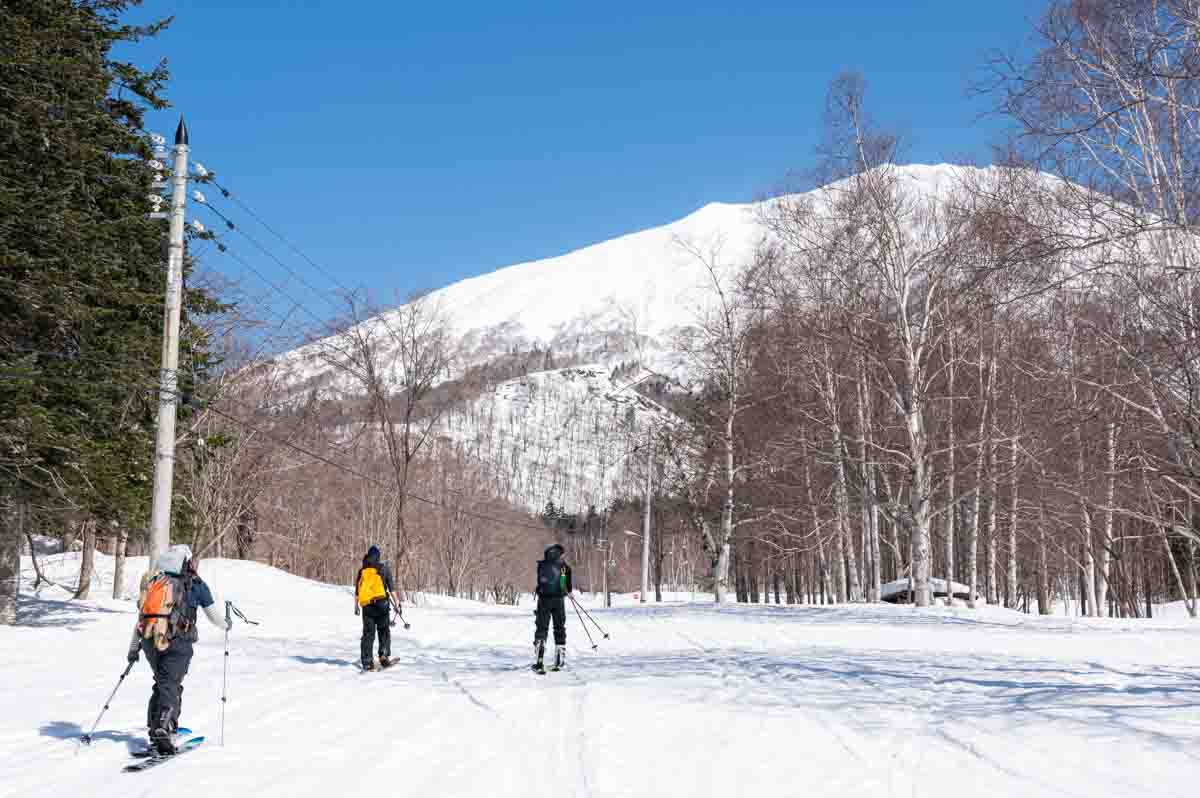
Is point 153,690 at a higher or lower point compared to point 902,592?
higher

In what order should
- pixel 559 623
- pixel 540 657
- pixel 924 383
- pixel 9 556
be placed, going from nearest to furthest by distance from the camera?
1. pixel 540 657
2. pixel 559 623
3. pixel 9 556
4. pixel 924 383

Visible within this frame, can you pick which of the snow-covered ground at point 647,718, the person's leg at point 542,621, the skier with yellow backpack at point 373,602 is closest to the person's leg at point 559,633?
the person's leg at point 542,621

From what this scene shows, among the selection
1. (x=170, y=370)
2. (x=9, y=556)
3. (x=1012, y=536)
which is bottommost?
(x=9, y=556)

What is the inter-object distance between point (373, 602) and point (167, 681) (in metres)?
6.05

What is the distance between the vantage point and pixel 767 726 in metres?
9.06

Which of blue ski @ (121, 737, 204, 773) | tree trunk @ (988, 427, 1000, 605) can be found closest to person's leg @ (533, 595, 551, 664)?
blue ski @ (121, 737, 204, 773)

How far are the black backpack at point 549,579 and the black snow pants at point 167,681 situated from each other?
6.18m

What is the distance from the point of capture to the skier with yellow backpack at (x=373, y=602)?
1430cm

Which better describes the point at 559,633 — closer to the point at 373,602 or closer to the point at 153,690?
the point at 373,602

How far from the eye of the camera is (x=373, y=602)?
563 inches

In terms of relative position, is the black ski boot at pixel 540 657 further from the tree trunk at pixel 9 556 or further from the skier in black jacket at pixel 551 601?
the tree trunk at pixel 9 556

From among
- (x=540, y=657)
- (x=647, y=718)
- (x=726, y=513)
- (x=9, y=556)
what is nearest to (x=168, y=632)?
(x=647, y=718)

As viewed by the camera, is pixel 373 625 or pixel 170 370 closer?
pixel 373 625

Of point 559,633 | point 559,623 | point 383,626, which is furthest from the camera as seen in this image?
point 383,626
